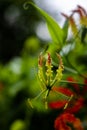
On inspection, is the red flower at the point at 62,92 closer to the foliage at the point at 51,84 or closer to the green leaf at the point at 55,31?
the foliage at the point at 51,84

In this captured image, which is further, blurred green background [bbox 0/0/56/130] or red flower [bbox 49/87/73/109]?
blurred green background [bbox 0/0/56/130]

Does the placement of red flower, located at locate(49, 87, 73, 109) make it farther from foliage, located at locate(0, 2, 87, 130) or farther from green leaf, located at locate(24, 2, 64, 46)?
green leaf, located at locate(24, 2, 64, 46)

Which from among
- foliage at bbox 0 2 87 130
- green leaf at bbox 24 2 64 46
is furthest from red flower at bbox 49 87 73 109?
green leaf at bbox 24 2 64 46

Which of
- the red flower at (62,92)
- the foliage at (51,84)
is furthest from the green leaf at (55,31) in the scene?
the red flower at (62,92)

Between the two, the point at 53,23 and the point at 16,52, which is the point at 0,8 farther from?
the point at 53,23

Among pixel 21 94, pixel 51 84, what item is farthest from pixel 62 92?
pixel 21 94

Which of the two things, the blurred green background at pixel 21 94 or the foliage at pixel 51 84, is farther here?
the blurred green background at pixel 21 94

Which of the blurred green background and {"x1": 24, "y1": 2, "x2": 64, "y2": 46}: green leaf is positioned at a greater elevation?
{"x1": 24, "y1": 2, "x2": 64, "y2": 46}: green leaf

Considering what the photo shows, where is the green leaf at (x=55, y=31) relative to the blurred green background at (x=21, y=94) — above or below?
above

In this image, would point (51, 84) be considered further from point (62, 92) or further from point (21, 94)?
point (21, 94)
